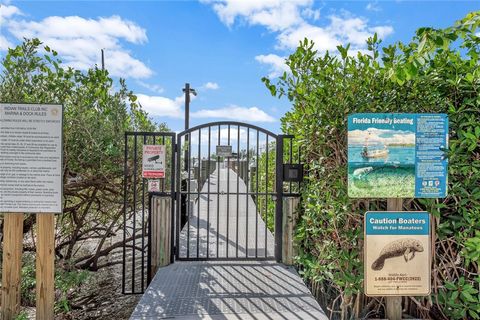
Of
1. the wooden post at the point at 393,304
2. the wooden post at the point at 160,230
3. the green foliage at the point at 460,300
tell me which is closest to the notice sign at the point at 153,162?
the wooden post at the point at 160,230

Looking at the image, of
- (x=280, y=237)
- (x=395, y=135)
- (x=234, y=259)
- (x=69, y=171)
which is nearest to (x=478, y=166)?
(x=395, y=135)

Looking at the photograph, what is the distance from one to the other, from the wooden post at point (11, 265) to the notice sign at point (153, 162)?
1.56m

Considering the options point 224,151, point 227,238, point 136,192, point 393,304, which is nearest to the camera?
point 393,304

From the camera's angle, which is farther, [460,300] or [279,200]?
[279,200]

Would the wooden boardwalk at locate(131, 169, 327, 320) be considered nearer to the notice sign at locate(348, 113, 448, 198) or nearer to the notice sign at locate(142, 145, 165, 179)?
the notice sign at locate(142, 145, 165, 179)

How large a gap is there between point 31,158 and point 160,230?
6.24 feet

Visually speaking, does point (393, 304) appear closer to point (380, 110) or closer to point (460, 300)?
point (460, 300)

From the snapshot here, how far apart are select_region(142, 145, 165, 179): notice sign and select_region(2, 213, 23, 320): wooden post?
1558 mm

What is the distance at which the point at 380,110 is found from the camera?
2877 mm

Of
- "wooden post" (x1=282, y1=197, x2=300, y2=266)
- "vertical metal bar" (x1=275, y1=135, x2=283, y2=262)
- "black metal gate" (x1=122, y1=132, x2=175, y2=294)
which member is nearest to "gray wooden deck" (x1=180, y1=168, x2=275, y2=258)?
"vertical metal bar" (x1=275, y1=135, x2=283, y2=262)

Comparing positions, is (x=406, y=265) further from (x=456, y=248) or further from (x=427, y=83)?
(x=427, y=83)

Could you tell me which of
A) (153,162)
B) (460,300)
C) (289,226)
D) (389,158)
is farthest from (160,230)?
(460,300)

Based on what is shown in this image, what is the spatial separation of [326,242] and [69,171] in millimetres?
3722

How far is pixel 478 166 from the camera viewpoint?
2.52 m
